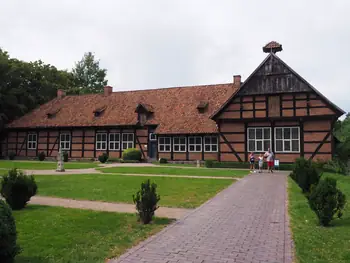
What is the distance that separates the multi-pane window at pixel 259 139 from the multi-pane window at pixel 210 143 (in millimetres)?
4013

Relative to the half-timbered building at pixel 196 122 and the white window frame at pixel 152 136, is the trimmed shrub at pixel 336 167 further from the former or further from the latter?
the white window frame at pixel 152 136

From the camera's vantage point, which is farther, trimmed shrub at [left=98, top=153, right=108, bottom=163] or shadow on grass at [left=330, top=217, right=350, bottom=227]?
trimmed shrub at [left=98, top=153, right=108, bottom=163]

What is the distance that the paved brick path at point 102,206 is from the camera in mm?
9891

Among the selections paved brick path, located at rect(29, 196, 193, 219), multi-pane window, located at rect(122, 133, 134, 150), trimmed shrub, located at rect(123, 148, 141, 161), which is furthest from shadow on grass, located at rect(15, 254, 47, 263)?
multi-pane window, located at rect(122, 133, 134, 150)

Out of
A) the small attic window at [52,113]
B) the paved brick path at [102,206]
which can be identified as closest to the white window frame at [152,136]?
the small attic window at [52,113]

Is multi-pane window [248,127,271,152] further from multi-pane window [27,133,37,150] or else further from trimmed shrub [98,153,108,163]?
multi-pane window [27,133,37,150]

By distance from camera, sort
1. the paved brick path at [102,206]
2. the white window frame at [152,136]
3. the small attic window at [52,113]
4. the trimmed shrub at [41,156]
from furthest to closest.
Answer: the small attic window at [52,113], the trimmed shrub at [41,156], the white window frame at [152,136], the paved brick path at [102,206]

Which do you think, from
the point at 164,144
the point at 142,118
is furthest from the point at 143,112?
the point at 164,144

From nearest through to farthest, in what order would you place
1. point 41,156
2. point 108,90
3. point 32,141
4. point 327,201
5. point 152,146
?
point 327,201 < point 152,146 < point 41,156 < point 32,141 < point 108,90

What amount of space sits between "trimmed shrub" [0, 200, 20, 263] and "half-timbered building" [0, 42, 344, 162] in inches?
999

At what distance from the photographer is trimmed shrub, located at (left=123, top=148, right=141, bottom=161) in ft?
111

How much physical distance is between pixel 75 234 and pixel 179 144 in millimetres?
26756

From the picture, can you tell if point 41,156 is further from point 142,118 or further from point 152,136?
point 152,136

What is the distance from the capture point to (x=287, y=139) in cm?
2841
